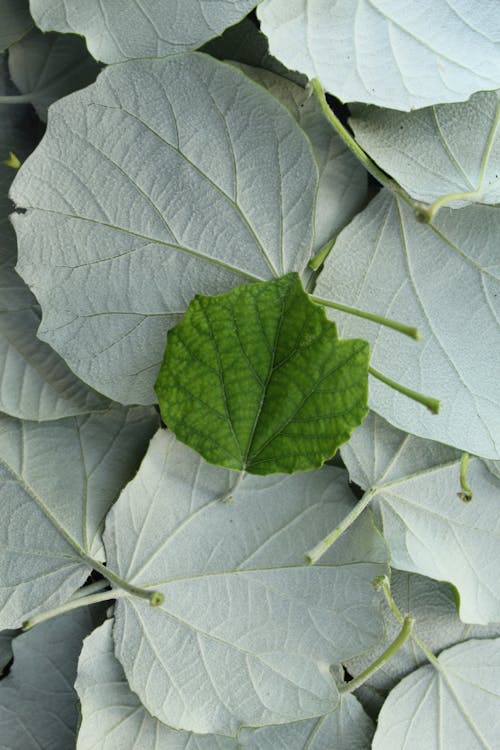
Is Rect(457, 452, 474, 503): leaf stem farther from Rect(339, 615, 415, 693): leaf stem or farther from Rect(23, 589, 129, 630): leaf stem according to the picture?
Rect(23, 589, 129, 630): leaf stem

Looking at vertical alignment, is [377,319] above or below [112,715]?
above

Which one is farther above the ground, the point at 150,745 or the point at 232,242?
the point at 232,242

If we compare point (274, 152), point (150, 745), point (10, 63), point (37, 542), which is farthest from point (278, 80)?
point (150, 745)

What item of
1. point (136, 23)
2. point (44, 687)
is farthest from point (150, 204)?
point (44, 687)

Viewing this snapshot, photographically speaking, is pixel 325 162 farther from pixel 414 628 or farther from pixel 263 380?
pixel 414 628

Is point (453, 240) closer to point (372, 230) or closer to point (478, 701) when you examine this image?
point (372, 230)

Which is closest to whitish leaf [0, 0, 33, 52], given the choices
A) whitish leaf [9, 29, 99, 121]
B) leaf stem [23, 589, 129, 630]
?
whitish leaf [9, 29, 99, 121]

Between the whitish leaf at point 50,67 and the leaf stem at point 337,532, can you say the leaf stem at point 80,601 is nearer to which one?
the leaf stem at point 337,532
